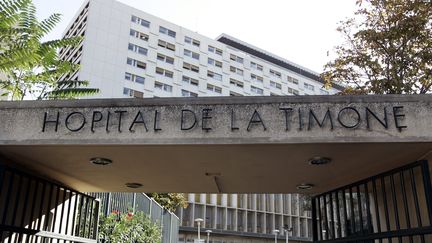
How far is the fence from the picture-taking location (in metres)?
12.3

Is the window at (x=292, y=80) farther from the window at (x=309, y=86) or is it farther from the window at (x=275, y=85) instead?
the window at (x=275, y=85)

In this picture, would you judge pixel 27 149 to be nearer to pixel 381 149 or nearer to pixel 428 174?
pixel 381 149

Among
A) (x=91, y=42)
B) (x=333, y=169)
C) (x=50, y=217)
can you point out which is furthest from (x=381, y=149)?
(x=91, y=42)

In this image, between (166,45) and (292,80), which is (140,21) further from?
(292,80)

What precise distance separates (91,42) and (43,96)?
50.0 metres

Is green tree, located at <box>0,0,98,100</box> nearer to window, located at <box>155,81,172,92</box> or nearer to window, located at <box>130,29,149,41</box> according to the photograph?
window, located at <box>155,81,172,92</box>

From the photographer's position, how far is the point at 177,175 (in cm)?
765

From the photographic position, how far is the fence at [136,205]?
12.3 meters

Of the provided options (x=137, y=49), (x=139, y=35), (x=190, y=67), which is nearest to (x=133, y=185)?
(x=137, y=49)

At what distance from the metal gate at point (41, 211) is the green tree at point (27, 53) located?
2.29 meters

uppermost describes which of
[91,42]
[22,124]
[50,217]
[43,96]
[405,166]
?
[91,42]

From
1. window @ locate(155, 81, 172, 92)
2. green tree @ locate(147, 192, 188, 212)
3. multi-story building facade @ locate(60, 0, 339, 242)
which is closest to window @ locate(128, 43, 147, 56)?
multi-story building facade @ locate(60, 0, 339, 242)

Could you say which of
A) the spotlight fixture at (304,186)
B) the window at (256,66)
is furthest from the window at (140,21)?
the spotlight fixture at (304,186)

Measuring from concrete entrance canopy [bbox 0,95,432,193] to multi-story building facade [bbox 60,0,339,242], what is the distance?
154 ft
